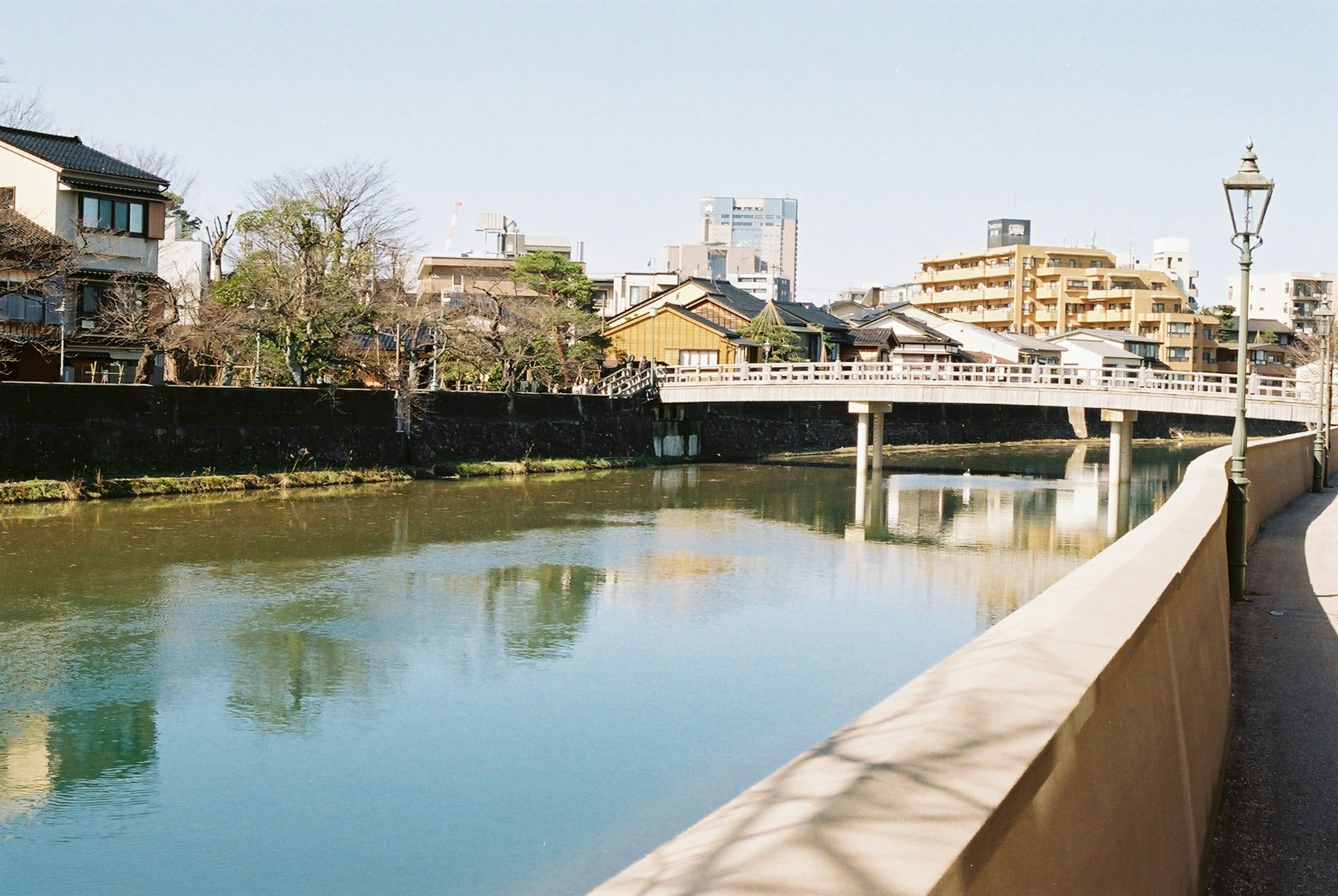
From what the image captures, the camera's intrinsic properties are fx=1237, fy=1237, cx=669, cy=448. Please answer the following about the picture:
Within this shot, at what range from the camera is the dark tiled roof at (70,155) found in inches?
1057

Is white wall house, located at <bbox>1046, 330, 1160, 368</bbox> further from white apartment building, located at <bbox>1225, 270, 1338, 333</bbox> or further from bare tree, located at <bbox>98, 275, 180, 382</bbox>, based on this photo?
bare tree, located at <bbox>98, 275, 180, 382</bbox>

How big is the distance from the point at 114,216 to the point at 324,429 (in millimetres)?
6805

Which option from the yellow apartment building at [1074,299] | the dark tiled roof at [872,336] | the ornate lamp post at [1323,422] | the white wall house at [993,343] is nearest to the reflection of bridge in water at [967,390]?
the ornate lamp post at [1323,422]

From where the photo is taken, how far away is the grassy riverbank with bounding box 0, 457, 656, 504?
2155 centimetres

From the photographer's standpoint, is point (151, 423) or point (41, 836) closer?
point (41, 836)

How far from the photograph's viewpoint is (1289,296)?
243 feet

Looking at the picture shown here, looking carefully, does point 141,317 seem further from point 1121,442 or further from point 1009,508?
point 1121,442

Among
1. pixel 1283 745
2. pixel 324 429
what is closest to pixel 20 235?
pixel 324 429

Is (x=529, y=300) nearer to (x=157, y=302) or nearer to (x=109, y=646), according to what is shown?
(x=157, y=302)

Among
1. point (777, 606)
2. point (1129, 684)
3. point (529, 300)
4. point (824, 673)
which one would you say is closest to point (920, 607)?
point (777, 606)

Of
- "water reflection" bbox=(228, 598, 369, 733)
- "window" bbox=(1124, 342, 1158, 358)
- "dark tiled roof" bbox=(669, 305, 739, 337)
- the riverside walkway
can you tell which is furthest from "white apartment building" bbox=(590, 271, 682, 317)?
the riverside walkway

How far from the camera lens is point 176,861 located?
7.00 meters

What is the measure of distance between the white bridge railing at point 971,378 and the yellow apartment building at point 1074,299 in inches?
978

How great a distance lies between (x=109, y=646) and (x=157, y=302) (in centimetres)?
1711
